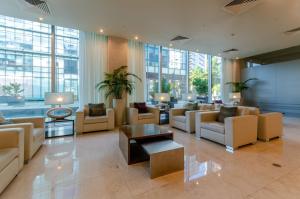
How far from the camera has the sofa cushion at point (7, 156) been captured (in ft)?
5.86

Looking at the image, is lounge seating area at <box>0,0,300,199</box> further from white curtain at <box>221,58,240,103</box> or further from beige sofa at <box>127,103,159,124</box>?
white curtain at <box>221,58,240,103</box>

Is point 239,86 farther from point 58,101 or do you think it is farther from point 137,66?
point 58,101

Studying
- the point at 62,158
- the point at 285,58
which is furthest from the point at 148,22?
the point at 285,58

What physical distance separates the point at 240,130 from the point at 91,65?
4.71 m

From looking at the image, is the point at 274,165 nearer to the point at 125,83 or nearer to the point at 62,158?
the point at 62,158

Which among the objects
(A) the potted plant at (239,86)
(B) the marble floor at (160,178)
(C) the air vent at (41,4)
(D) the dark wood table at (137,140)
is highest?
(C) the air vent at (41,4)

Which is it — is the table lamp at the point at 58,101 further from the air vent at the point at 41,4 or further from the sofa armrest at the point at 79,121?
the air vent at the point at 41,4

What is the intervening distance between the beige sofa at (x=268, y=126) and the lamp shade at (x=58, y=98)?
4.86 meters

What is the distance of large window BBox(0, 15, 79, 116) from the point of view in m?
4.53

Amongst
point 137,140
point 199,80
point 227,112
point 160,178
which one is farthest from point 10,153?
point 199,80

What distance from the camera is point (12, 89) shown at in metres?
4.61

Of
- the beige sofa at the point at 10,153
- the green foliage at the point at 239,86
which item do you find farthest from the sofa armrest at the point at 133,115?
the green foliage at the point at 239,86

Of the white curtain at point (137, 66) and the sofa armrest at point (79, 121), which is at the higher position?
the white curtain at point (137, 66)

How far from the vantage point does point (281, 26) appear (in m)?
4.61
